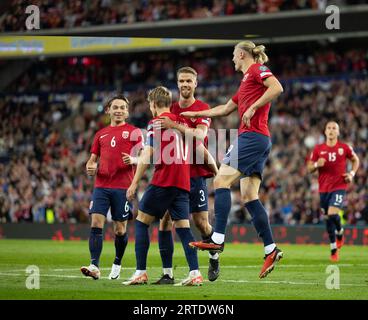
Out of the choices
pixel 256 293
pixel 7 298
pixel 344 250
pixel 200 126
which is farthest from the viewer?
pixel 344 250

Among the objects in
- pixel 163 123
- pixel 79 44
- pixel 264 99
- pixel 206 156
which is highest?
pixel 79 44

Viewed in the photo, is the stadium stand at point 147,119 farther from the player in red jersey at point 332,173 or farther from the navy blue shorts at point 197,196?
the navy blue shorts at point 197,196

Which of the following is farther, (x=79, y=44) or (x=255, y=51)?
(x=79, y=44)

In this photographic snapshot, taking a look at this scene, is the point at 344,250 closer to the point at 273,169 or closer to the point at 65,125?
the point at 273,169

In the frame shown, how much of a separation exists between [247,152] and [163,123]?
113 cm

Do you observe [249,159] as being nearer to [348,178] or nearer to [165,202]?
[165,202]

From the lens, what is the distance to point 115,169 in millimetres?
13461

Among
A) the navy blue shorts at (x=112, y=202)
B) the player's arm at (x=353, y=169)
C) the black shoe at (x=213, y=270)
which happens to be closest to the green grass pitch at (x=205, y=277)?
the black shoe at (x=213, y=270)

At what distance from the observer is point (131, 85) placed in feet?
125

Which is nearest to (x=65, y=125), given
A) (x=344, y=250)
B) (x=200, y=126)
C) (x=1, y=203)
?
(x=1, y=203)

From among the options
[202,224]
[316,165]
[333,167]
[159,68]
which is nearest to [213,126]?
[159,68]

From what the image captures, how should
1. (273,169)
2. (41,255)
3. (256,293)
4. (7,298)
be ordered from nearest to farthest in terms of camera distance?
(7,298)
(256,293)
(41,255)
(273,169)

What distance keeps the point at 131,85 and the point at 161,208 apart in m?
27.0

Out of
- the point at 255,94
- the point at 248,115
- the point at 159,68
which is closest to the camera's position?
the point at 248,115
